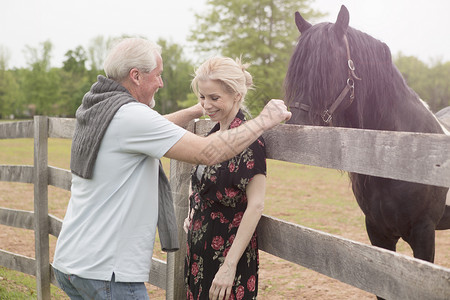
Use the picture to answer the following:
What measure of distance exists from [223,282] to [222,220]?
319mm

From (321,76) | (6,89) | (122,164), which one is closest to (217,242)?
(122,164)

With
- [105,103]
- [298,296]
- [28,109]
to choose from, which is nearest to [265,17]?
[298,296]

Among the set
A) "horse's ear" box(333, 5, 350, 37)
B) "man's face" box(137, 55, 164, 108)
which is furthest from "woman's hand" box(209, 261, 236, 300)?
"horse's ear" box(333, 5, 350, 37)

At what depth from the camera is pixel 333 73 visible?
3016mm

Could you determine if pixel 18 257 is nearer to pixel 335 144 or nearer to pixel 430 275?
pixel 335 144

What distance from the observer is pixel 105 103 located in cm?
206

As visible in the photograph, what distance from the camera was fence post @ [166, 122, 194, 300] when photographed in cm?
292

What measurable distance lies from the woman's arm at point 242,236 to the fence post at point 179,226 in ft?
2.71

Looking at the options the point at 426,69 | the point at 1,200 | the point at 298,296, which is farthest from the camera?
the point at 426,69

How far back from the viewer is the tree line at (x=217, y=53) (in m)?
27.2

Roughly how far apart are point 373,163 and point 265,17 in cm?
2886

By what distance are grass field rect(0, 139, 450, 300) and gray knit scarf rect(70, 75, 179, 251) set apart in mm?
1247

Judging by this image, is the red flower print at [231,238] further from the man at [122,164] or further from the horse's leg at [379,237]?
the horse's leg at [379,237]

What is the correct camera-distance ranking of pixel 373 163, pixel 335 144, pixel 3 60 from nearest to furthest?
1. pixel 373 163
2. pixel 335 144
3. pixel 3 60
